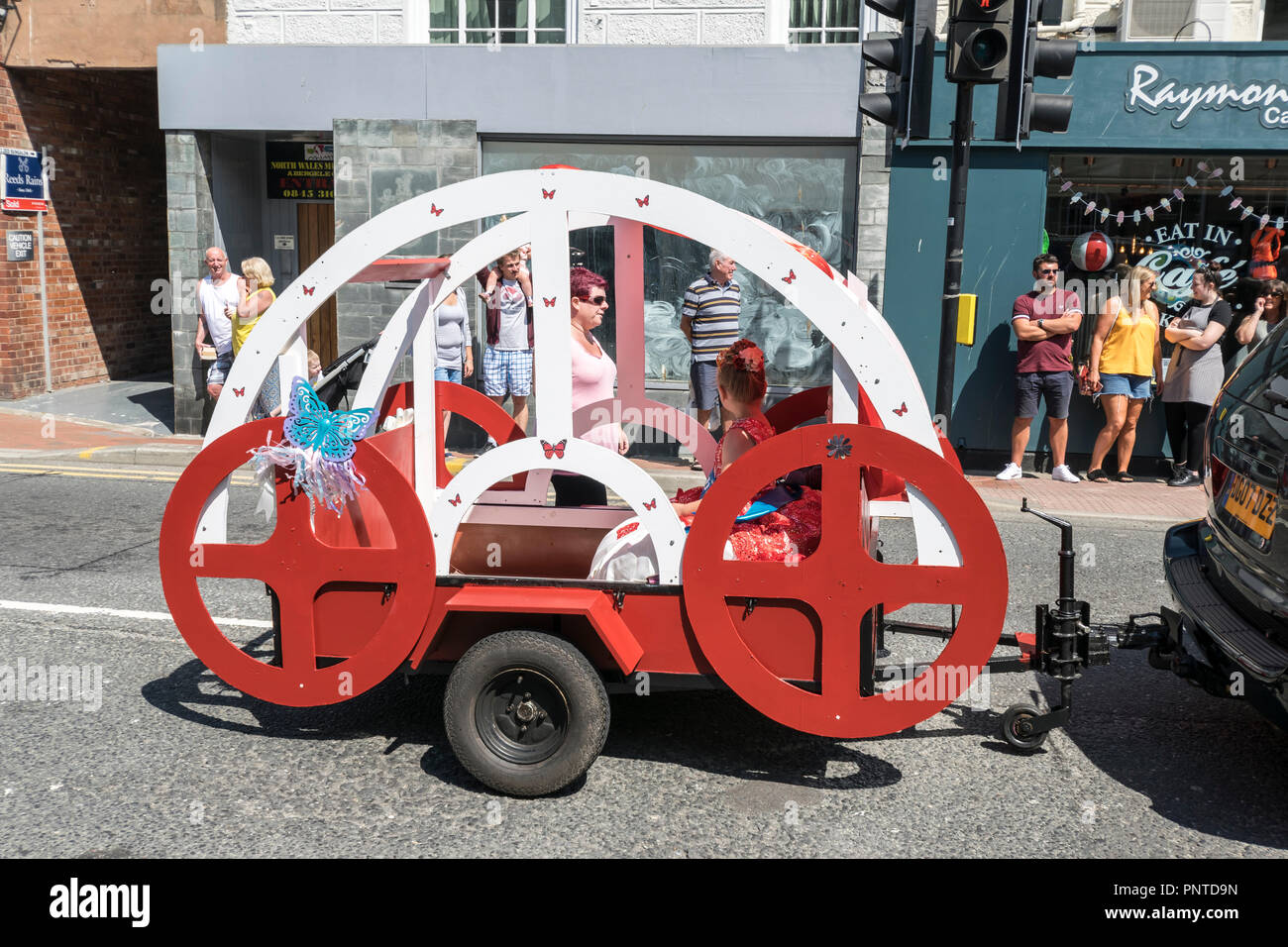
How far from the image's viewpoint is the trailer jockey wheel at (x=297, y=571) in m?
4.10

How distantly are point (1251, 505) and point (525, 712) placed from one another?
2.59m

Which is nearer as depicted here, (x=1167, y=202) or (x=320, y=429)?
(x=320, y=429)

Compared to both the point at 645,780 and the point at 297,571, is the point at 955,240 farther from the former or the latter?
the point at 297,571

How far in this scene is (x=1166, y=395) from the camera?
34.4 feet

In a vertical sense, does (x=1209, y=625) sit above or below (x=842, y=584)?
below

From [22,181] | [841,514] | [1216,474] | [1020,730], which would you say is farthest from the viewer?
[22,181]

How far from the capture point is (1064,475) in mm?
10531

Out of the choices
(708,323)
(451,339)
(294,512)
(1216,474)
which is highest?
(708,323)

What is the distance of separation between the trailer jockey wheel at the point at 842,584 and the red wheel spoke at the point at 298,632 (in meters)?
1.36

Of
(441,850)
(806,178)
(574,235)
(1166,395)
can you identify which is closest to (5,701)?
(441,850)

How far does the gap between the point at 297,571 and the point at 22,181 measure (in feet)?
35.2

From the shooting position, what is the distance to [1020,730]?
4434 mm

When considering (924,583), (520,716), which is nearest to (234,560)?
(520,716)

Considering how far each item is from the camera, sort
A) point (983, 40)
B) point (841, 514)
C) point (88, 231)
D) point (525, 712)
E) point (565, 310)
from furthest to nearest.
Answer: point (88, 231) < point (983, 40) < point (565, 310) < point (525, 712) < point (841, 514)
